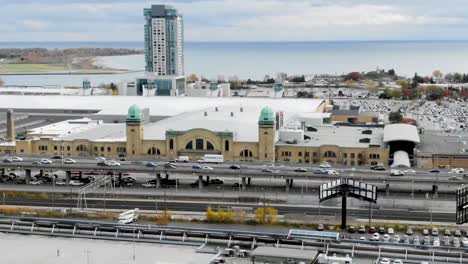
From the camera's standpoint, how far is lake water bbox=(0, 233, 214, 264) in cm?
2536

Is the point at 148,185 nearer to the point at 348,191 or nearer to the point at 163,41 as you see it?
the point at 348,191

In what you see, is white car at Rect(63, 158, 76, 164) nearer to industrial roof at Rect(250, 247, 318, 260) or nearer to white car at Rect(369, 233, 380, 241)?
white car at Rect(369, 233, 380, 241)

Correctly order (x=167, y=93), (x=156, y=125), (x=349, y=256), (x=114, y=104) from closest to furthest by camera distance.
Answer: (x=349, y=256)
(x=156, y=125)
(x=114, y=104)
(x=167, y=93)

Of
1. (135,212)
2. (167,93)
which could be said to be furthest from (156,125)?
(167,93)

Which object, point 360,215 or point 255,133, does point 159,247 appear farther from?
point 255,133

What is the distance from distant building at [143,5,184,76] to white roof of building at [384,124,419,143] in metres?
94.9

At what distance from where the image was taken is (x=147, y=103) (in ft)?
290

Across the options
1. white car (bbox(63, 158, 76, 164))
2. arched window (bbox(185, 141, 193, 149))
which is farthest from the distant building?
white car (bbox(63, 158, 76, 164))

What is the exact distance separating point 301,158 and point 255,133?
4.64 meters

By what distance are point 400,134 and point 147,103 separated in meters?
37.4

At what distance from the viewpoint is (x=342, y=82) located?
17100 cm

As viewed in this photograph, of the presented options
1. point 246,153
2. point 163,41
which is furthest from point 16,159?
point 163,41

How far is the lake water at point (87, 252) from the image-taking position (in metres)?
25.4

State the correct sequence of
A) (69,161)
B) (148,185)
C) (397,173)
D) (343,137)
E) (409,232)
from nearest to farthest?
(409,232), (397,173), (148,185), (69,161), (343,137)
